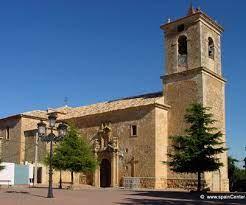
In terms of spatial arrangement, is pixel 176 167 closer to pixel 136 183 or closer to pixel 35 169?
pixel 136 183

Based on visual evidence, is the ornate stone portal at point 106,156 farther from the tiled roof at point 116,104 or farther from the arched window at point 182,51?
the arched window at point 182,51

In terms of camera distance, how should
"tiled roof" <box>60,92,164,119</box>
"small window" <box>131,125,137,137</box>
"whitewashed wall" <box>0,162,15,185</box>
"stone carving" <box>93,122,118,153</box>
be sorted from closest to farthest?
1. "whitewashed wall" <box>0,162,15,185</box>
2. "small window" <box>131,125,137,137</box>
3. "tiled roof" <box>60,92,164,119</box>
4. "stone carving" <box>93,122,118,153</box>

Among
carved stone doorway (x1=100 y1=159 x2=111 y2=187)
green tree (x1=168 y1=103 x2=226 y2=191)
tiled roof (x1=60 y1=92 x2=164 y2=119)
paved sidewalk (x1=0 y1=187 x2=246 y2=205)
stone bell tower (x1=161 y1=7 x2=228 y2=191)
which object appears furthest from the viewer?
carved stone doorway (x1=100 y1=159 x2=111 y2=187)

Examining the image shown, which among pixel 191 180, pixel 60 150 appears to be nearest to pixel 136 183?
pixel 191 180

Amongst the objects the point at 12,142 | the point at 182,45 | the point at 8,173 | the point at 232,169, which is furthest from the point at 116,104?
the point at 232,169

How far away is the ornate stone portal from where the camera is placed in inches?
1403

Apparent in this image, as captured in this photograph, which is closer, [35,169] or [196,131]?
[196,131]

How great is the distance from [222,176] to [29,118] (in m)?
20.0

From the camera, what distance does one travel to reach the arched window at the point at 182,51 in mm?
35594

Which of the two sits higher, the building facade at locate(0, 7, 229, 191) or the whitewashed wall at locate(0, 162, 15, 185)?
the building facade at locate(0, 7, 229, 191)

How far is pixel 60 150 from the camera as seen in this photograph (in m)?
30.8

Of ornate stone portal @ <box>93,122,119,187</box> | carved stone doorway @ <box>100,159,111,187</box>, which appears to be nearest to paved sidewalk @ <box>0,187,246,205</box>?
ornate stone portal @ <box>93,122,119,187</box>

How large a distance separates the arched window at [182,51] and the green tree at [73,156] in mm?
10842

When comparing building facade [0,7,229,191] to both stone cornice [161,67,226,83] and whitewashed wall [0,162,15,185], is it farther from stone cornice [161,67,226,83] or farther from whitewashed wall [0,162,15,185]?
whitewashed wall [0,162,15,185]
